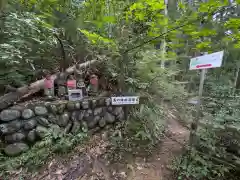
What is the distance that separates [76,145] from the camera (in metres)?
2.71

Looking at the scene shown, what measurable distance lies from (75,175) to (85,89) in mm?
1806

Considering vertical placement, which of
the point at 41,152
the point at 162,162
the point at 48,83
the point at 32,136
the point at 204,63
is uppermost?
the point at 204,63

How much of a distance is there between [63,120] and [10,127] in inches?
33.6

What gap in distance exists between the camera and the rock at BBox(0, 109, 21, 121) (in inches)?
90.9

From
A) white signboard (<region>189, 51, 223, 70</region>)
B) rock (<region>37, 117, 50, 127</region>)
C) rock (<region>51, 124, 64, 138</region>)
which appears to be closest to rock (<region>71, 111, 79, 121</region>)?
rock (<region>51, 124, 64, 138</region>)

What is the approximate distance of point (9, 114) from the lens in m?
2.35

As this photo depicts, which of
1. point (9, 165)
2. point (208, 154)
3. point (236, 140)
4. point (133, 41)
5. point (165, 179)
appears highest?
point (133, 41)

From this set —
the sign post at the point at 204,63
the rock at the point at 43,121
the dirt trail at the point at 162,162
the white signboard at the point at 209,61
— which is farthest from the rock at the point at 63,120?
the white signboard at the point at 209,61

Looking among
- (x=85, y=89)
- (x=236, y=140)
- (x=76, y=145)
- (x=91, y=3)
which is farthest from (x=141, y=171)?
(x=91, y=3)

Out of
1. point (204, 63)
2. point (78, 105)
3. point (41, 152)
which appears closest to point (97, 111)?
point (78, 105)

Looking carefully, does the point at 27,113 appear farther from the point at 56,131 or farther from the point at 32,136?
the point at 56,131

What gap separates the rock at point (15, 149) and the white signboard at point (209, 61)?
136 inches

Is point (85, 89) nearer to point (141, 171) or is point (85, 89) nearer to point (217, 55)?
point (141, 171)

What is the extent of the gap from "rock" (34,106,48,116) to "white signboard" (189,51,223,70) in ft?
9.86
